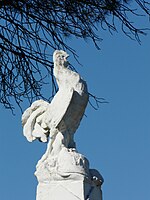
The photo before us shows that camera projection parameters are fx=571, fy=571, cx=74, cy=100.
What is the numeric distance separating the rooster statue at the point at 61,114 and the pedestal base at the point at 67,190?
388 millimetres

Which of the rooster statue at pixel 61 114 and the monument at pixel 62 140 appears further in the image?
the rooster statue at pixel 61 114

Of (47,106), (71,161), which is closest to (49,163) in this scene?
(71,161)

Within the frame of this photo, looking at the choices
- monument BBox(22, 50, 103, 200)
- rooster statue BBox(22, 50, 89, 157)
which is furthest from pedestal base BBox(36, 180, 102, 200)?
rooster statue BBox(22, 50, 89, 157)

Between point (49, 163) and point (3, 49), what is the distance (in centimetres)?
282

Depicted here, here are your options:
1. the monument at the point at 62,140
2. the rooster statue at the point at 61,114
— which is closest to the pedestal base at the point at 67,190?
the monument at the point at 62,140

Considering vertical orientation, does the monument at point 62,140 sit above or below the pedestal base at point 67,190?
above

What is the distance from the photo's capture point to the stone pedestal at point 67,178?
5.75 metres

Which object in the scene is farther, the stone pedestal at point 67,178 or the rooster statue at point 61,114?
the rooster statue at point 61,114

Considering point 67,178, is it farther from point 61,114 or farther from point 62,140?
point 61,114

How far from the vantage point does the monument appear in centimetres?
579

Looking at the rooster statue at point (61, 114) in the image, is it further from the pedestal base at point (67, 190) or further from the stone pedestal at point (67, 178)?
the pedestal base at point (67, 190)

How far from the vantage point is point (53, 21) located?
8.32 meters

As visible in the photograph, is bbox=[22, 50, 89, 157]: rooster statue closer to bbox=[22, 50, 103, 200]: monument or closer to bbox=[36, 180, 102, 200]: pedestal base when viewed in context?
bbox=[22, 50, 103, 200]: monument

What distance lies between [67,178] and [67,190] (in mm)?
124
